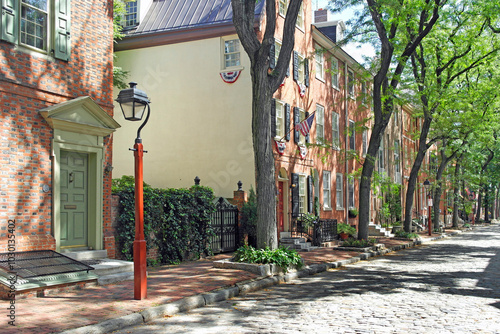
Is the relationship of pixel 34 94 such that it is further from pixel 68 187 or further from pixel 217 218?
pixel 217 218

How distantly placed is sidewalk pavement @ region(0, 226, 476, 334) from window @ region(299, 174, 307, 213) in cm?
948

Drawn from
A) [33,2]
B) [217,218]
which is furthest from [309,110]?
[33,2]

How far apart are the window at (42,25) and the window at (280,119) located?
34.8 ft

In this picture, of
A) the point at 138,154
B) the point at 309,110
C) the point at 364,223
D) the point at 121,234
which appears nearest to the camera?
the point at 138,154

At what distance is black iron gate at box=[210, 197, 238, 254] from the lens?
1609 centimetres

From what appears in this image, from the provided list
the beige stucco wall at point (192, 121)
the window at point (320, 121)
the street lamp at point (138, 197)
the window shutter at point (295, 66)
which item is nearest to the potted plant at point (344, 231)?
the window at point (320, 121)

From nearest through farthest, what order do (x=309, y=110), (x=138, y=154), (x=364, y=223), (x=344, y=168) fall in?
(x=138, y=154) → (x=364, y=223) → (x=309, y=110) → (x=344, y=168)

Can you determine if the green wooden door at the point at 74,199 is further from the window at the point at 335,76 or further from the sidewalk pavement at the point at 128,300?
the window at the point at 335,76

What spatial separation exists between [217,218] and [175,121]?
5.72m

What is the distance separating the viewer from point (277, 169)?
19828 mm

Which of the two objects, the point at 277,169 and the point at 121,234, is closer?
the point at 121,234

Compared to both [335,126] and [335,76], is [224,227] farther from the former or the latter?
[335,76]

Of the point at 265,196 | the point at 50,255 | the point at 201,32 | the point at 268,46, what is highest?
the point at 201,32

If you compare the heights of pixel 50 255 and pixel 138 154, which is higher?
pixel 138 154
